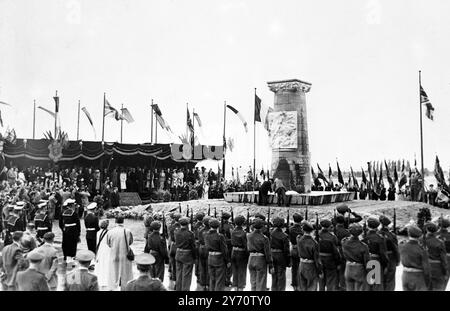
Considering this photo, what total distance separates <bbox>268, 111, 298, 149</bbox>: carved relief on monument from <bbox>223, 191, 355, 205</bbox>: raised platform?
2.30 m

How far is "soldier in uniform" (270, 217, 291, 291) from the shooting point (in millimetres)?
9188

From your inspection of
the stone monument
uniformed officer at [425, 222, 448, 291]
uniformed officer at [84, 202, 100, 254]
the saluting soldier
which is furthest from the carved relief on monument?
uniformed officer at [425, 222, 448, 291]

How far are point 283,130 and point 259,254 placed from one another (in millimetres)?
12086

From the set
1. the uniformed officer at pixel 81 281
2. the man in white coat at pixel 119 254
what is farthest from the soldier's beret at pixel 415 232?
the man in white coat at pixel 119 254

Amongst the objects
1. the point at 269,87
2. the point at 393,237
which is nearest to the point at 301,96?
the point at 269,87

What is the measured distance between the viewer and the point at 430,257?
803 centimetres

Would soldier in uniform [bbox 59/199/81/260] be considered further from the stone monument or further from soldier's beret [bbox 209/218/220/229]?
the stone monument

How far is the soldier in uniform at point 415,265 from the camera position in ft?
23.9

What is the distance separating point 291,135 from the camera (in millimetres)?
20406

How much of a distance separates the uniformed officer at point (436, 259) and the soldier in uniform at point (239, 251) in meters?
3.42

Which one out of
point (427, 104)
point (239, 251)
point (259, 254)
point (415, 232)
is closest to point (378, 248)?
point (415, 232)

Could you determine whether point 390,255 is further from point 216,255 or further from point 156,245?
point 156,245

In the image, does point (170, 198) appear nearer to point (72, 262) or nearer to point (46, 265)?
point (72, 262)

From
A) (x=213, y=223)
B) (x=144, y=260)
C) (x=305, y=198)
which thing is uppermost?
(x=305, y=198)
